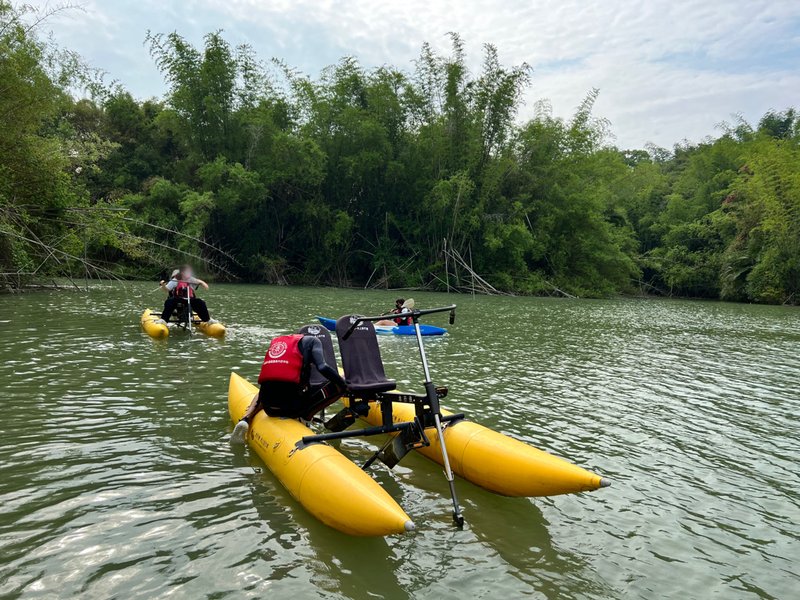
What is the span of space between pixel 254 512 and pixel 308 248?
1115 inches

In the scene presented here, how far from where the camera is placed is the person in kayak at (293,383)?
4.58m

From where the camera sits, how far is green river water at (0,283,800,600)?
3100 mm

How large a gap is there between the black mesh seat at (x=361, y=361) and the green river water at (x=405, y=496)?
0.77 m

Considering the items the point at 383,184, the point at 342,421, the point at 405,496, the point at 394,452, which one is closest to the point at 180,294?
the point at 342,421

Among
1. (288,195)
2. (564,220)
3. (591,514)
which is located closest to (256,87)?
(288,195)

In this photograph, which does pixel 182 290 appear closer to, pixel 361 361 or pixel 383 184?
pixel 361 361

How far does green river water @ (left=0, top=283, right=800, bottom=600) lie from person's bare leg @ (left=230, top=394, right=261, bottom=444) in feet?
0.53

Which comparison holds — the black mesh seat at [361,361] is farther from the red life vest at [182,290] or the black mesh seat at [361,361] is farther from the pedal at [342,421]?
the red life vest at [182,290]

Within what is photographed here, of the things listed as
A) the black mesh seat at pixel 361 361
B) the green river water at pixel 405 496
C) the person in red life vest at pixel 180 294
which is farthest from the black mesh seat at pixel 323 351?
the person in red life vest at pixel 180 294

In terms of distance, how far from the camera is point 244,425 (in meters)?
4.88

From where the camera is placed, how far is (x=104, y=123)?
106ft

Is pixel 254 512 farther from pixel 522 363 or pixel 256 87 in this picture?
pixel 256 87

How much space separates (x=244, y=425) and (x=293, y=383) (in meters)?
0.70

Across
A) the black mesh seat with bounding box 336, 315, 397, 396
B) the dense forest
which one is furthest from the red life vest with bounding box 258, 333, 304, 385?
the dense forest
